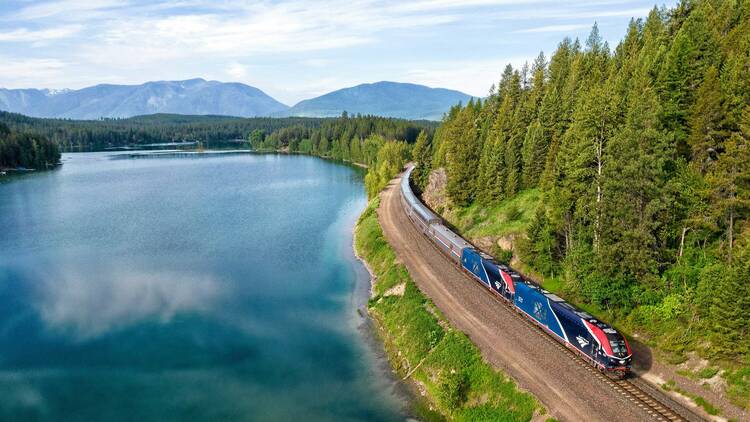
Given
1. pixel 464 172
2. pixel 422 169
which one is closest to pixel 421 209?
pixel 464 172

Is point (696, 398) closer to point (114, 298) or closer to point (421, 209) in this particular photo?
point (421, 209)

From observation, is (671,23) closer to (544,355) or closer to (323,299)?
(544,355)

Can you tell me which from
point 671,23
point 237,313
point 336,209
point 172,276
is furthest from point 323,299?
point 671,23

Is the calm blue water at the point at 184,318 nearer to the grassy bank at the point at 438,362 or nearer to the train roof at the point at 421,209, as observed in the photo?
the grassy bank at the point at 438,362

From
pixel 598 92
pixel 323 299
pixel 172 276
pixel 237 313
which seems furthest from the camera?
pixel 172 276

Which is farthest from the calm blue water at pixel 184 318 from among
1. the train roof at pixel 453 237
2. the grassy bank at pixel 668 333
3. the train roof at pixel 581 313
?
the grassy bank at pixel 668 333

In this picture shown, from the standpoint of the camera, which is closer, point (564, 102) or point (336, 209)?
point (564, 102)
